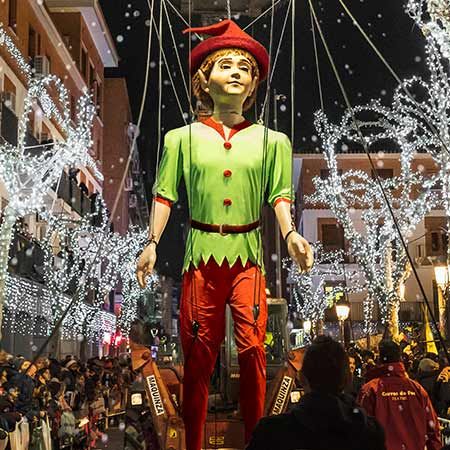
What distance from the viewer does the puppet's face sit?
185 inches

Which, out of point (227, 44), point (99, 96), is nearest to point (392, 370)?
point (227, 44)

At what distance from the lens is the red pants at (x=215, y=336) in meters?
4.57

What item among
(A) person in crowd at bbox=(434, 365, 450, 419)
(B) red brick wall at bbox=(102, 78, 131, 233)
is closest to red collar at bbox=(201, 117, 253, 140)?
(A) person in crowd at bbox=(434, 365, 450, 419)

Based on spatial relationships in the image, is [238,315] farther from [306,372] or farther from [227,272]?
[306,372]

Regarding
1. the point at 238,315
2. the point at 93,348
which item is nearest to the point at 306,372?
the point at 238,315

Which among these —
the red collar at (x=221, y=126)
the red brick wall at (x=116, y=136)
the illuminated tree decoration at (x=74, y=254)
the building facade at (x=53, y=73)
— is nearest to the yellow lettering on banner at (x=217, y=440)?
the red collar at (x=221, y=126)

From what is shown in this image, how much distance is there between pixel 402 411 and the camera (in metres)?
5.39

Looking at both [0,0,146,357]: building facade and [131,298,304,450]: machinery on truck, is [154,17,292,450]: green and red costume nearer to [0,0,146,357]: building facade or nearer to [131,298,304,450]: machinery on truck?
[131,298,304,450]: machinery on truck

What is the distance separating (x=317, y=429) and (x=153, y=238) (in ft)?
6.72

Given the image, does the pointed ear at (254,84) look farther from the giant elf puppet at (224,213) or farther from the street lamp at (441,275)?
the street lamp at (441,275)

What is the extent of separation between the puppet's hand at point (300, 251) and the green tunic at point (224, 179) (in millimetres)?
247

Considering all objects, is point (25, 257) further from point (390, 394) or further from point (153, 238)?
point (153, 238)

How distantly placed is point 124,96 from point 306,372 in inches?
2271

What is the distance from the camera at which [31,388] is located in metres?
9.53
